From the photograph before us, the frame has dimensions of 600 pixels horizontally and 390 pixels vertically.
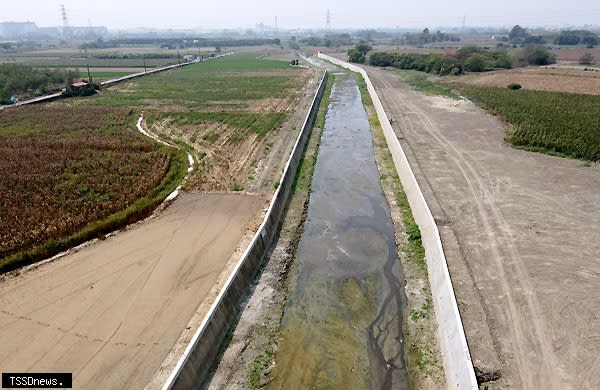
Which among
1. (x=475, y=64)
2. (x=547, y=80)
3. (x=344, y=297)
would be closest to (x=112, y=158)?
(x=344, y=297)

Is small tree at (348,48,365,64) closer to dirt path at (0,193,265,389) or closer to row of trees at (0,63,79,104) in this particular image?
row of trees at (0,63,79,104)

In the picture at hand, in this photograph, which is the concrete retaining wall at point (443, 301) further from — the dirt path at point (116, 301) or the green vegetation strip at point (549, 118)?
the green vegetation strip at point (549, 118)

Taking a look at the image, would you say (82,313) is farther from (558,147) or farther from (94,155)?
(558,147)

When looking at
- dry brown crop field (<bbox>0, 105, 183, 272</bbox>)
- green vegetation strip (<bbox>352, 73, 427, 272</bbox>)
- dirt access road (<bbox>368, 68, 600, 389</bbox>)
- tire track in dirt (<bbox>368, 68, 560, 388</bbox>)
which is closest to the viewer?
tire track in dirt (<bbox>368, 68, 560, 388</bbox>)

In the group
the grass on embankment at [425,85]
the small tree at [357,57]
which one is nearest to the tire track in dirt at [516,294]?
the grass on embankment at [425,85]

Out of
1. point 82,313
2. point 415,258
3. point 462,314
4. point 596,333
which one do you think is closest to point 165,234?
point 82,313

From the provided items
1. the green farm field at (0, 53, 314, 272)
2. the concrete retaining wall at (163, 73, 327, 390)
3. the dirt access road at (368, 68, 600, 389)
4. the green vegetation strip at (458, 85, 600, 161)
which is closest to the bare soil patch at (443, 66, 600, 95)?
the green vegetation strip at (458, 85, 600, 161)

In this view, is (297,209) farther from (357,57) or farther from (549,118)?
(357,57)
